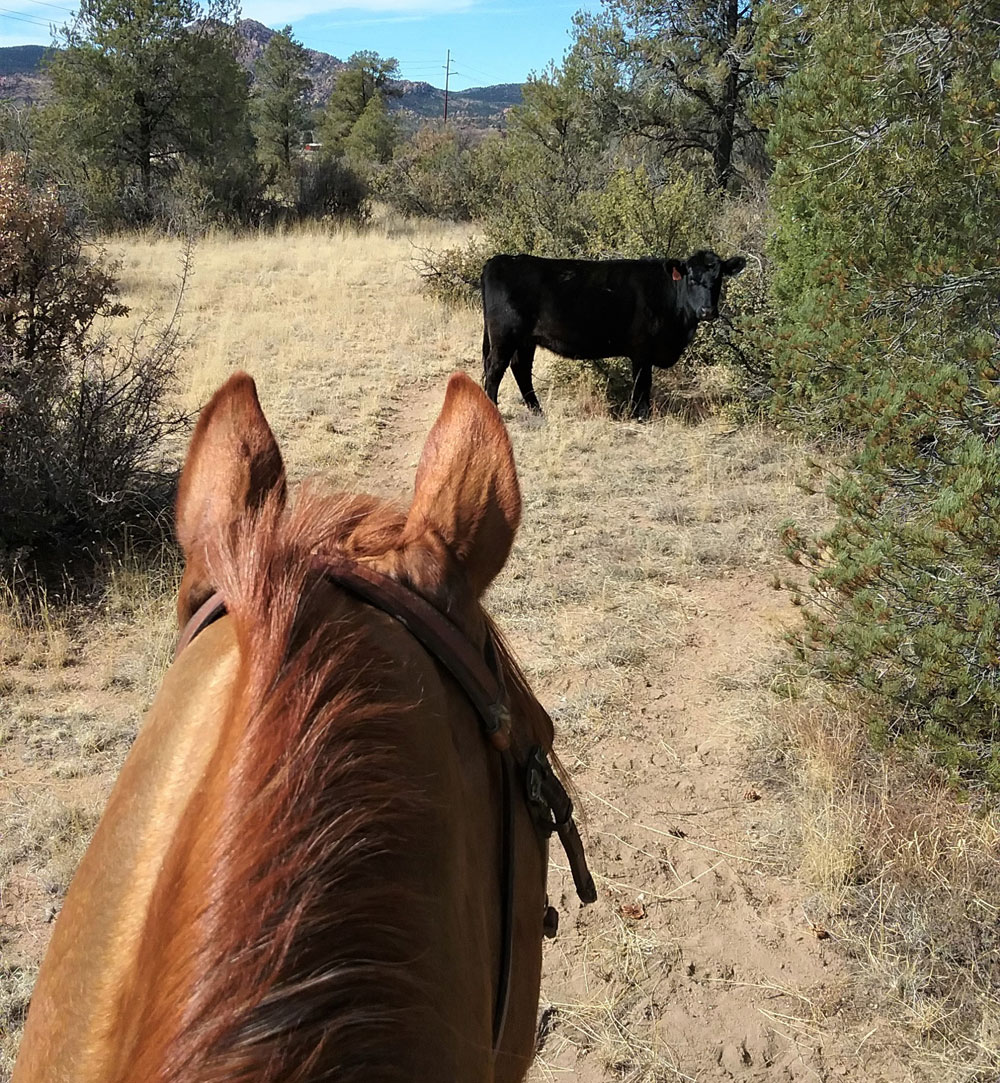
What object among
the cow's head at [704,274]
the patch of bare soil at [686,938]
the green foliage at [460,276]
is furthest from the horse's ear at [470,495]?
the green foliage at [460,276]

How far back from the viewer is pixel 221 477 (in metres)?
1.12

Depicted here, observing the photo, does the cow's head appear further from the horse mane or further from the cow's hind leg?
the horse mane

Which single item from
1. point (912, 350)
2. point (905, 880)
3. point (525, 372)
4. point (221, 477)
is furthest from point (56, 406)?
point (905, 880)

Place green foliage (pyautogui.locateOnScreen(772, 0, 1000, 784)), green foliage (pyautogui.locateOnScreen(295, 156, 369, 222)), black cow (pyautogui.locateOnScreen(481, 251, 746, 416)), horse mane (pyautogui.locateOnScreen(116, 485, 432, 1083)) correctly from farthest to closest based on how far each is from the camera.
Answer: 1. green foliage (pyautogui.locateOnScreen(295, 156, 369, 222))
2. black cow (pyautogui.locateOnScreen(481, 251, 746, 416))
3. green foliage (pyautogui.locateOnScreen(772, 0, 1000, 784))
4. horse mane (pyautogui.locateOnScreen(116, 485, 432, 1083))

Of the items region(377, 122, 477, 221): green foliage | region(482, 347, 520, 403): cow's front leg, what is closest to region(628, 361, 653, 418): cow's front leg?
region(482, 347, 520, 403): cow's front leg

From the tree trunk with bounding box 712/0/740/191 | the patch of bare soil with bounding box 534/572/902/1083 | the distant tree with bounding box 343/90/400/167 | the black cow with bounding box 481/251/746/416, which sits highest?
the distant tree with bounding box 343/90/400/167

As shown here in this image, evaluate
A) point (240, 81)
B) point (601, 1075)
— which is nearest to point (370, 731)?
point (601, 1075)

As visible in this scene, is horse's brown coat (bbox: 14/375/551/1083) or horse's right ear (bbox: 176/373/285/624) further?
horse's right ear (bbox: 176/373/285/624)

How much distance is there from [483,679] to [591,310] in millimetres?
8555

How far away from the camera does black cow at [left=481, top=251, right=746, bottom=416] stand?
9078 mm

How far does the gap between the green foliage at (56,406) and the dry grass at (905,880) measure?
4.61 metres

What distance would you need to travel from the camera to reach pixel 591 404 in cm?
970

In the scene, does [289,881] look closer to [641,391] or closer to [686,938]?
[686,938]

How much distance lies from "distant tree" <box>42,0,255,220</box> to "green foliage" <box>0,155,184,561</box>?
16.8m
